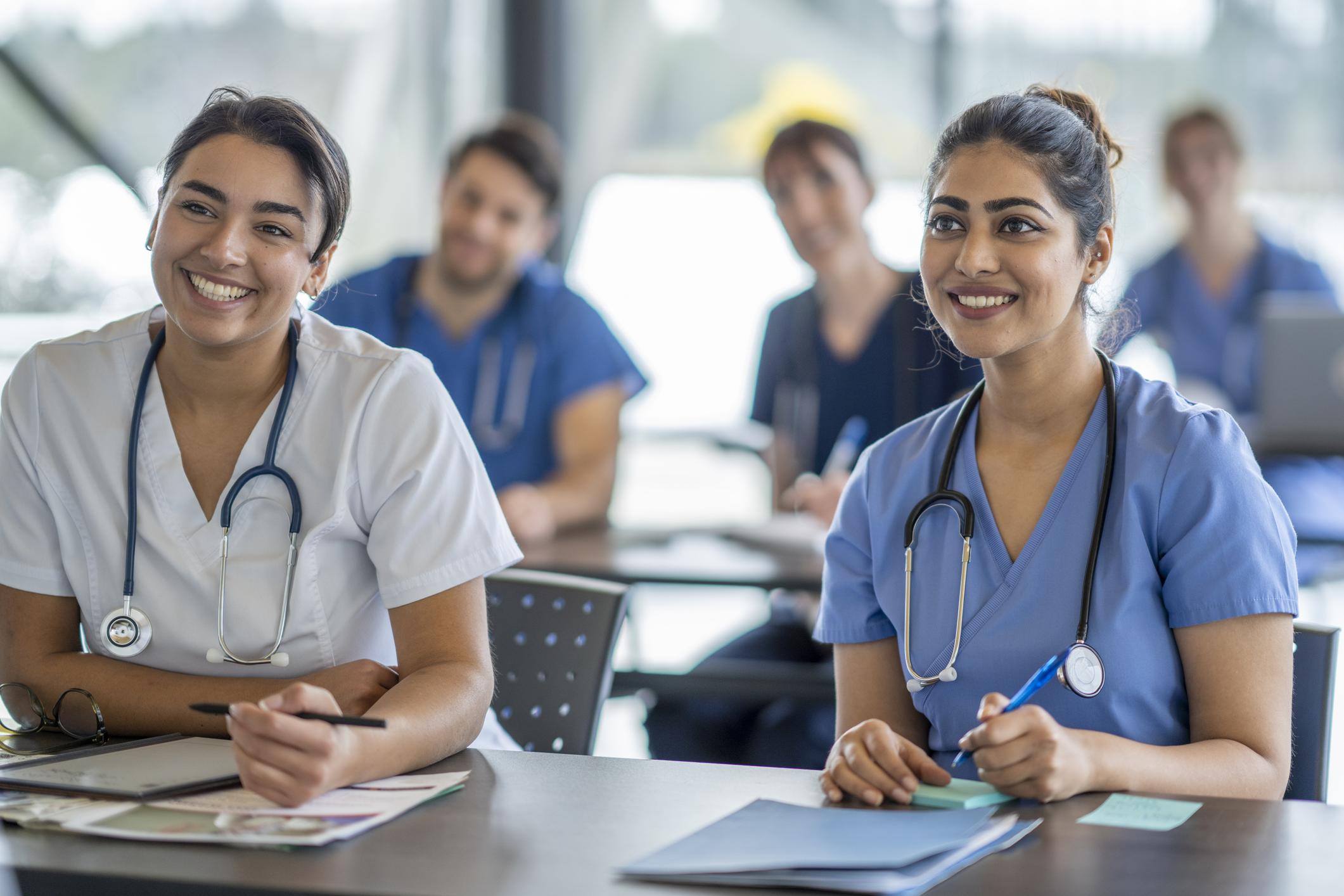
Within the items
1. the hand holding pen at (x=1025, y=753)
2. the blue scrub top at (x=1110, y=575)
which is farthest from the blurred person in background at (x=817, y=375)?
the hand holding pen at (x=1025, y=753)

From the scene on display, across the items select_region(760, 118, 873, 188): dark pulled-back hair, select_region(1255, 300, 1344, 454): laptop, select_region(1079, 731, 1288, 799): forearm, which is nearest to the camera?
select_region(1079, 731, 1288, 799): forearm

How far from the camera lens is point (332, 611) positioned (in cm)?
142

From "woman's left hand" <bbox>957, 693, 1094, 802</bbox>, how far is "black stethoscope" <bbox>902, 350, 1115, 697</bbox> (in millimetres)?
113

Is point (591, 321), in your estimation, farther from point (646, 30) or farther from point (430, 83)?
point (646, 30)

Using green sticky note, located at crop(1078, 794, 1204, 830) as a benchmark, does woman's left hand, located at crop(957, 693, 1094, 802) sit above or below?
above

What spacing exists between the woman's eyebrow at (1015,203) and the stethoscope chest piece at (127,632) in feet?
3.04

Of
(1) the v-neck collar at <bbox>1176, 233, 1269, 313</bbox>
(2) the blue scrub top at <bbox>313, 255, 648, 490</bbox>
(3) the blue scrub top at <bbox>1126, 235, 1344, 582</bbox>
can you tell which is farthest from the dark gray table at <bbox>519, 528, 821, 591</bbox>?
(1) the v-neck collar at <bbox>1176, 233, 1269, 313</bbox>

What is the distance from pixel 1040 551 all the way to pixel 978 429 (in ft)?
0.60

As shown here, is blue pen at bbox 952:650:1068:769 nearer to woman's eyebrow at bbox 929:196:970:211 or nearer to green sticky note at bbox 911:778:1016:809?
green sticky note at bbox 911:778:1016:809

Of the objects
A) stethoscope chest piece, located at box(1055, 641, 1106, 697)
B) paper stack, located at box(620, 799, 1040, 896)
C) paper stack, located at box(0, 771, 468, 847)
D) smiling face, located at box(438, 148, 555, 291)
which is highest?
smiling face, located at box(438, 148, 555, 291)

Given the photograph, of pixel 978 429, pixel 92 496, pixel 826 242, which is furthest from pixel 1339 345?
pixel 92 496

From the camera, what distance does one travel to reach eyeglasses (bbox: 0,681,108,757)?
1304 mm

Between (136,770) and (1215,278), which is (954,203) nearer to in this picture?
(136,770)

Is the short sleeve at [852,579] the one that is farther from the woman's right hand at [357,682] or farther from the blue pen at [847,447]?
the blue pen at [847,447]
